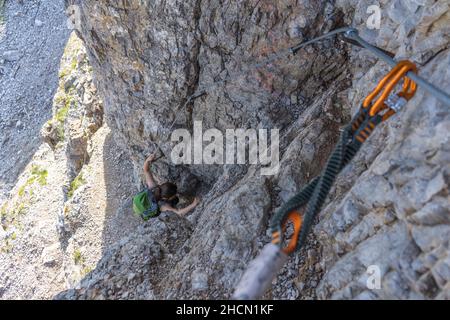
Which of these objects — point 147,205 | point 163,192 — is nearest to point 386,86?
point 163,192

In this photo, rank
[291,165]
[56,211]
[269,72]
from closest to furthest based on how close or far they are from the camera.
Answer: [291,165] → [269,72] → [56,211]

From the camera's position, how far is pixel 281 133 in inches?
385

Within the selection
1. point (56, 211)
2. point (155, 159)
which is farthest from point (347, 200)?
point (56, 211)

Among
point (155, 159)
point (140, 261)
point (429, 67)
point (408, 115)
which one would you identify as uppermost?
point (155, 159)

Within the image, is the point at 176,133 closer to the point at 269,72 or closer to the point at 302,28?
the point at 269,72

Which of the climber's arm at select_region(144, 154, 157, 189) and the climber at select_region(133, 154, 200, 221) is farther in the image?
the climber's arm at select_region(144, 154, 157, 189)

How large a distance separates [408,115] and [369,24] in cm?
315

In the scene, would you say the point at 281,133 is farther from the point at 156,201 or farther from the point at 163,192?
the point at 156,201

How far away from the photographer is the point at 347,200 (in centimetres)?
623

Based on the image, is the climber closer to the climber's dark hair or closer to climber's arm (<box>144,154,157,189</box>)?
the climber's dark hair

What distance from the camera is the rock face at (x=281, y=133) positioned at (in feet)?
16.9

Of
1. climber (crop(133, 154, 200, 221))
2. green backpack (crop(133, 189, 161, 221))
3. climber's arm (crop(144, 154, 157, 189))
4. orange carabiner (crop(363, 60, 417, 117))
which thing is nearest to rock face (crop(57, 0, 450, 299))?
climber's arm (crop(144, 154, 157, 189))

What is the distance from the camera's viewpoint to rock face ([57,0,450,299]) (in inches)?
202

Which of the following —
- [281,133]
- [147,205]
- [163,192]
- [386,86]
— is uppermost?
[281,133]
